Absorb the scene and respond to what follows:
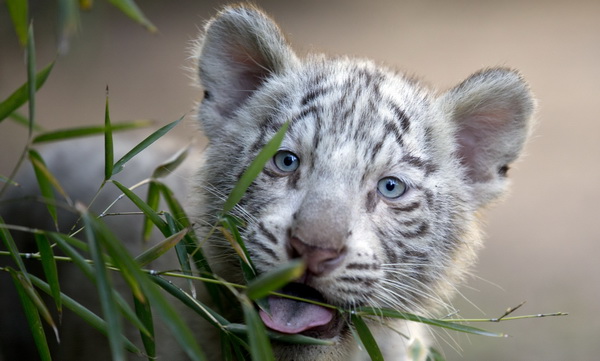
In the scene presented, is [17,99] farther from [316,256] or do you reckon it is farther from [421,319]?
[421,319]

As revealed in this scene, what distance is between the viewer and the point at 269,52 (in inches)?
121

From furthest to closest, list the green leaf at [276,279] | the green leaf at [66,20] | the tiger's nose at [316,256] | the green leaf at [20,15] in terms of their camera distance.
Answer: the tiger's nose at [316,256], the green leaf at [20,15], the green leaf at [276,279], the green leaf at [66,20]

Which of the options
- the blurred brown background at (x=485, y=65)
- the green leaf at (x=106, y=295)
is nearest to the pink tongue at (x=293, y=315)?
the green leaf at (x=106, y=295)

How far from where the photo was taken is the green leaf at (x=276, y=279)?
182cm

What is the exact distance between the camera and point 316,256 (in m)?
2.28

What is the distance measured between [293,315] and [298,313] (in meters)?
0.02

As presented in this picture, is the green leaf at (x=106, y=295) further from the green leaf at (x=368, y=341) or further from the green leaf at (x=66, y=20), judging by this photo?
the green leaf at (x=368, y=341)

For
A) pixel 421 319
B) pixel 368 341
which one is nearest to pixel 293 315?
pixel 368 341

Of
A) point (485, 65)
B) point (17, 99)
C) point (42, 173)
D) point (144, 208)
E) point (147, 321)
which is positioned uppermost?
point (485, 65)

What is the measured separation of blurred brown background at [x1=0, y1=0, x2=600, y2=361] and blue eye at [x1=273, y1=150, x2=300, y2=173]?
98.4 inches

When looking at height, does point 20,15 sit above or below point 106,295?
above

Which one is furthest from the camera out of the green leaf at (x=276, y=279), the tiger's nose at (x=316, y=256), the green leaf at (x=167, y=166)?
the green leaf at (x=167, y=166)

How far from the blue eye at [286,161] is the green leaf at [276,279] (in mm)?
738

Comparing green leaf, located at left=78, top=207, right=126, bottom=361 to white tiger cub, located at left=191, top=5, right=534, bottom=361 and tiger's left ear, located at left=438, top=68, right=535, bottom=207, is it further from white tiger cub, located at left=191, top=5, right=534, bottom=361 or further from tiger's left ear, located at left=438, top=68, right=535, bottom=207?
tiger's left ear, located at left=438, top=68, right=535, bottom=207
